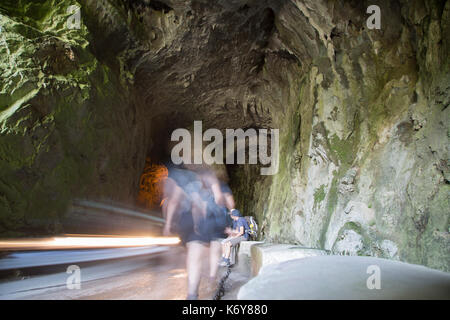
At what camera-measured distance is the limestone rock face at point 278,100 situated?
9.48 feet

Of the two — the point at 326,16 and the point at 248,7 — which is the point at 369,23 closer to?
the point at 326,16

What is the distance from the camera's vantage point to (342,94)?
4363mm

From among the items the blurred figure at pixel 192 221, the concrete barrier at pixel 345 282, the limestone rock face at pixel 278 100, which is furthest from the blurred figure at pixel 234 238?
the concrete barrier at pixel 345 282

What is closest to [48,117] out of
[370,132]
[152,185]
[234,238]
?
[234,238]

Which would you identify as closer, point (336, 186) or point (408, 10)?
point (408, 10)

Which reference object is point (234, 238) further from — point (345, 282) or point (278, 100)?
point (278, 100)

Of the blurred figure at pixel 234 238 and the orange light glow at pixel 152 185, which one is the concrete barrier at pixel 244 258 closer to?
the blurred figure at pixel 234 238

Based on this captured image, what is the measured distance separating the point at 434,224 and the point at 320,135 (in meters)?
2.52

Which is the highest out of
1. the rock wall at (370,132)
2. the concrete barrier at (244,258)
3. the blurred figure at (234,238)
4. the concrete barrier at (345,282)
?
the rock wall at (370,132)

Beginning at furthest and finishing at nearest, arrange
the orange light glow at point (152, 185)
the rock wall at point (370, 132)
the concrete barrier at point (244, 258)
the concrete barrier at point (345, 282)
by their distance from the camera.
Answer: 1. the orange light glow at point (152, 185)
2. the concrete barrier at point (244, 258)
3. the rock wall at point (370, 132)
4. the concrete barrier at point (345, 282)

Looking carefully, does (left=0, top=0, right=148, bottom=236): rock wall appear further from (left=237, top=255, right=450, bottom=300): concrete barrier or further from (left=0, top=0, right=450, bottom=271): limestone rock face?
(left=237, top=255, right=450, bottom=300): concrete barrier

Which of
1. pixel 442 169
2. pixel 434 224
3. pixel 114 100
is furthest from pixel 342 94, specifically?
pixel 114 100

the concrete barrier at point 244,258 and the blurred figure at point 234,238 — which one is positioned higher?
the blurred figure at point 234,238

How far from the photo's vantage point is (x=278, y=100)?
6.94m
